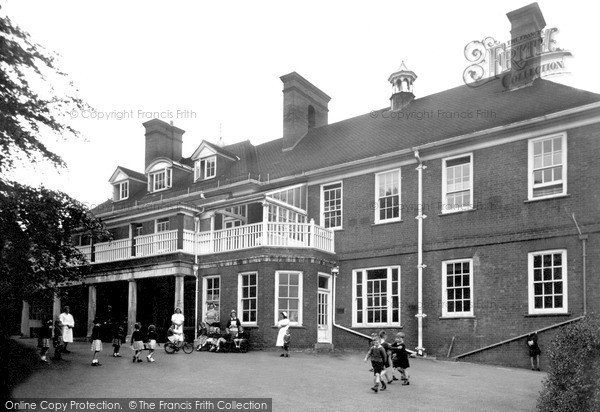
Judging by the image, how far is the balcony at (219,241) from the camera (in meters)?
23.8

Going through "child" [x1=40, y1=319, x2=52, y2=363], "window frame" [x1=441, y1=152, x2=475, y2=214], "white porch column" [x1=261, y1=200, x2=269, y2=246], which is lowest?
"child" [x1=40, y1=319, x2=52, y2=363]

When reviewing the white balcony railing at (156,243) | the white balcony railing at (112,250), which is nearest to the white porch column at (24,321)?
Result: the white balcony railing at (112,250)

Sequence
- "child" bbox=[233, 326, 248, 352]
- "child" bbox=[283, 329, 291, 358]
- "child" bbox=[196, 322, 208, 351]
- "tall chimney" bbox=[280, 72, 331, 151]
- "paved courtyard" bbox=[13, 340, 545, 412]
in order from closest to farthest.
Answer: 1. "paved courtyard" bbox=[13, 340, 545, 412]
2. "child" bbox=[283, 329, 291, 358]
3. "child" bbox=[233, 326, 248, 352]
4. "child" bbox=[196, 322, 208, 351]
5. "tall chimney" bbox=[280, 72, 331, 151]

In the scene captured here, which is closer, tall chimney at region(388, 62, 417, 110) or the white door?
the white door

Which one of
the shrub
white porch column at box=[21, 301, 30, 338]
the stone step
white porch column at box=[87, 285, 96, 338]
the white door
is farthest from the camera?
white porch column at box=[21, 301, 30, 338]

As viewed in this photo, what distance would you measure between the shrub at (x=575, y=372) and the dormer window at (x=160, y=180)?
25.9 metres

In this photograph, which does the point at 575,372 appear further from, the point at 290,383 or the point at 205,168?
the point at 205,168

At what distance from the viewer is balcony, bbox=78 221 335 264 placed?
23766 mm

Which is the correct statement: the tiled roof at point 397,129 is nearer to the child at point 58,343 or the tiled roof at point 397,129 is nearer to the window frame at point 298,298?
the window frame at point 298,298

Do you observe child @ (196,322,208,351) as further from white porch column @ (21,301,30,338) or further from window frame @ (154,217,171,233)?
white porch column @ (21,301,30,338)

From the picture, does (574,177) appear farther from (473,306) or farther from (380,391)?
(380,391)

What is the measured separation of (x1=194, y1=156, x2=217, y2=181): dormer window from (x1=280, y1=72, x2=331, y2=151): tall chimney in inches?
142

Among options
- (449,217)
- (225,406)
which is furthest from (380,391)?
(449,217)

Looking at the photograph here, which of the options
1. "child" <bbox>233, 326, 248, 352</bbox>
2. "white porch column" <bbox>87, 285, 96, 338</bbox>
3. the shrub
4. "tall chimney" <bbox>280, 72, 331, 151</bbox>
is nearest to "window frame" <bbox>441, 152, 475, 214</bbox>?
"child" <bbox>233, 326, 248, 352</bbox>
